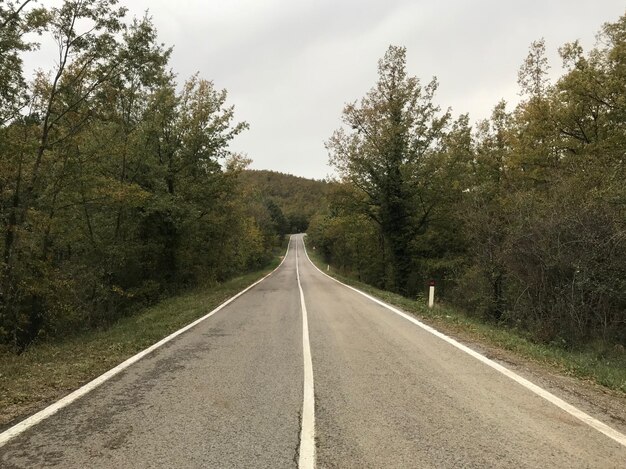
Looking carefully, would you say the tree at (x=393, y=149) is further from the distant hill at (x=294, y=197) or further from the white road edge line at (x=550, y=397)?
the distant hill at (x=294, y=197)

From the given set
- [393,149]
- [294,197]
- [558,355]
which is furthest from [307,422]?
[294,197]

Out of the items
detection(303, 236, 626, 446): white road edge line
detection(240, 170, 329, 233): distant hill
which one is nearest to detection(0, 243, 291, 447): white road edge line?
detection(303, 236, 626, 446): white road edge line

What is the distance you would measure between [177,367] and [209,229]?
1951 cm

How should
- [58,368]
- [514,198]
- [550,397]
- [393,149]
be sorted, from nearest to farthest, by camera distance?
[550,397] < [58,368] < [514,198] < [393,149]

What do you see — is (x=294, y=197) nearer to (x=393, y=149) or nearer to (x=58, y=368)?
(x=393, y=149)

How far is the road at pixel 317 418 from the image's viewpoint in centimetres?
363

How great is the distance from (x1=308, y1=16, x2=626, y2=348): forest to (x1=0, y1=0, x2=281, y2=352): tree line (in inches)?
369

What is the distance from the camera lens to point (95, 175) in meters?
15.0

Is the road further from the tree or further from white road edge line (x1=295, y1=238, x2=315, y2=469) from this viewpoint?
the tree

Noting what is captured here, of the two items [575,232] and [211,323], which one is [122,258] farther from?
[575,232]

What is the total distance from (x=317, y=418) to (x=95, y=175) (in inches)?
532

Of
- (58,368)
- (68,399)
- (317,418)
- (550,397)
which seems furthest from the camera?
(58,368)

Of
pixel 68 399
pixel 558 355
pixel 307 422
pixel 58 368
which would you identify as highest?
pixel 558 355

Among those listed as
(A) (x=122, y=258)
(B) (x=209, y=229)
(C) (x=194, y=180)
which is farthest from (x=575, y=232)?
(B) (x=209, y=229)
